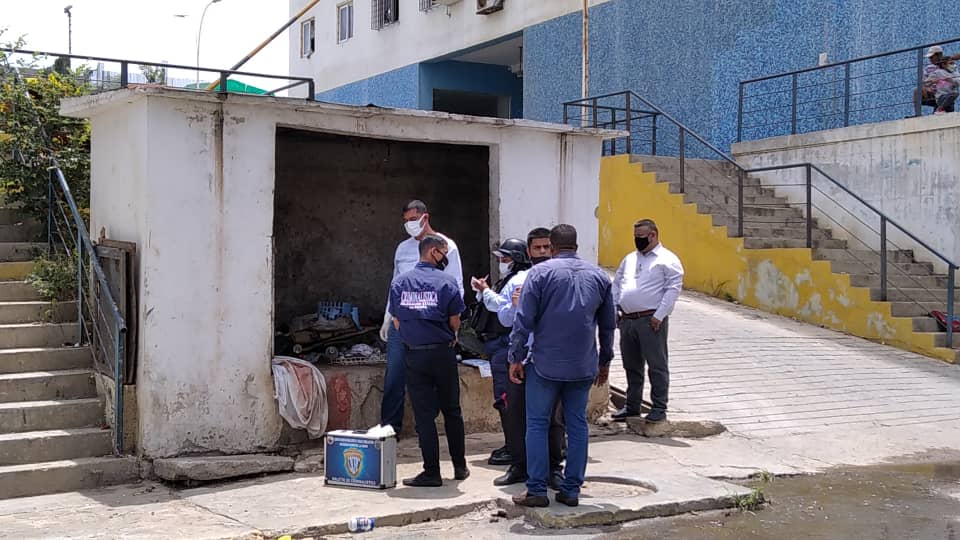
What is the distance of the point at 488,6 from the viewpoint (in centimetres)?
2286

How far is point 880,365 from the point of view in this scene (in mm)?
11352

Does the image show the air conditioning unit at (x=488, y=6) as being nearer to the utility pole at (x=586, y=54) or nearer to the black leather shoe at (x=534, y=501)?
the utility pole at (x=586, y=54)

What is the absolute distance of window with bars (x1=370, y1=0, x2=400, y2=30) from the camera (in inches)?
1040

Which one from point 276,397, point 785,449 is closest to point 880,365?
point 785,449

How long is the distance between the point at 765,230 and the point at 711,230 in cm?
85

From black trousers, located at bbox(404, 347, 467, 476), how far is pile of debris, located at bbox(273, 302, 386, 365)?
1779mm

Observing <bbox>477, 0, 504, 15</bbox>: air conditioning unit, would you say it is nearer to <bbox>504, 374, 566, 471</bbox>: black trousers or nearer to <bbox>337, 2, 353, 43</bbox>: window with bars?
<bbox>337, 2, 353, 43</bbox>: window with bars

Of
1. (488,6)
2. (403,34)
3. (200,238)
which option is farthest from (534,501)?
(403,34)

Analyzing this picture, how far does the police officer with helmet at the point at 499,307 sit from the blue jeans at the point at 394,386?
59 centimetres

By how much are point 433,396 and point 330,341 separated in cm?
245

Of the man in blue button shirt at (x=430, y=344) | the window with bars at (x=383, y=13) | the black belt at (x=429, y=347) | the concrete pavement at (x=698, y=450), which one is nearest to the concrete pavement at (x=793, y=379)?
the concrete pavement at (x=698, y=450)

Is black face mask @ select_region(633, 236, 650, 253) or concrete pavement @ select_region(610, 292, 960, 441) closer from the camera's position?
black face mask @ select_region(633, 236, 650, 253)

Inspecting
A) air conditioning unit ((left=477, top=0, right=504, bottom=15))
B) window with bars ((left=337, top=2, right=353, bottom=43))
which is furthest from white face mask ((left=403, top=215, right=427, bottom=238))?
window with bars ((left=337, top=2, right=353, bottom=43))

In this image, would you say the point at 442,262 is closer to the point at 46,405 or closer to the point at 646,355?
the point at 646,355
